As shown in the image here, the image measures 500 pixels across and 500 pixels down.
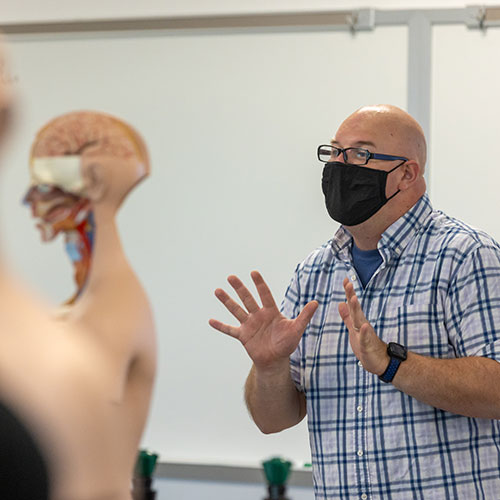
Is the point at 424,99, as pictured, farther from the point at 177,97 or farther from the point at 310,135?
the point at 177,97

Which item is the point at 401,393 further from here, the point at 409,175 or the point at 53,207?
the point at 53,207

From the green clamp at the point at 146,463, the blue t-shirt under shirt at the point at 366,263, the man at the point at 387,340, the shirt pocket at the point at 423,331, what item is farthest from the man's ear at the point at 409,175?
the green clamp at the point at 146,463

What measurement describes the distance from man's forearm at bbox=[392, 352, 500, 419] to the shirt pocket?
0.06 meters

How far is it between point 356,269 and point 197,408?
1.24 metres

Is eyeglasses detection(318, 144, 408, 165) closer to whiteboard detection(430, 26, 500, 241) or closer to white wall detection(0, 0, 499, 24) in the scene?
whiteboard detection(430, 26, 500, 241)

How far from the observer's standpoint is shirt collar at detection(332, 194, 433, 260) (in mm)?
1594

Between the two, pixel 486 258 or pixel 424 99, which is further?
pixel 424 99

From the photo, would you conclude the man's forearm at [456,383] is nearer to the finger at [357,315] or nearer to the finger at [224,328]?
the finger at [357,315]

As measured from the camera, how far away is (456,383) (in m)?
1.41

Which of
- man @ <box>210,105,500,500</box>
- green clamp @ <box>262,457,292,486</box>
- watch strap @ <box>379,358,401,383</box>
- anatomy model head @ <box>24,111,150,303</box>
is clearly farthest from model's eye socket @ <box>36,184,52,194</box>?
green clamp @ <box>262,457,292,486</box>

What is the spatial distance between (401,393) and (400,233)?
1.04ft

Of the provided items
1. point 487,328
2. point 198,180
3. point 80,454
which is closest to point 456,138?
point 198,180

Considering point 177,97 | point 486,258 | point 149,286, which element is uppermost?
point 177,97

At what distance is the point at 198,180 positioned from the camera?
2.78 meters
